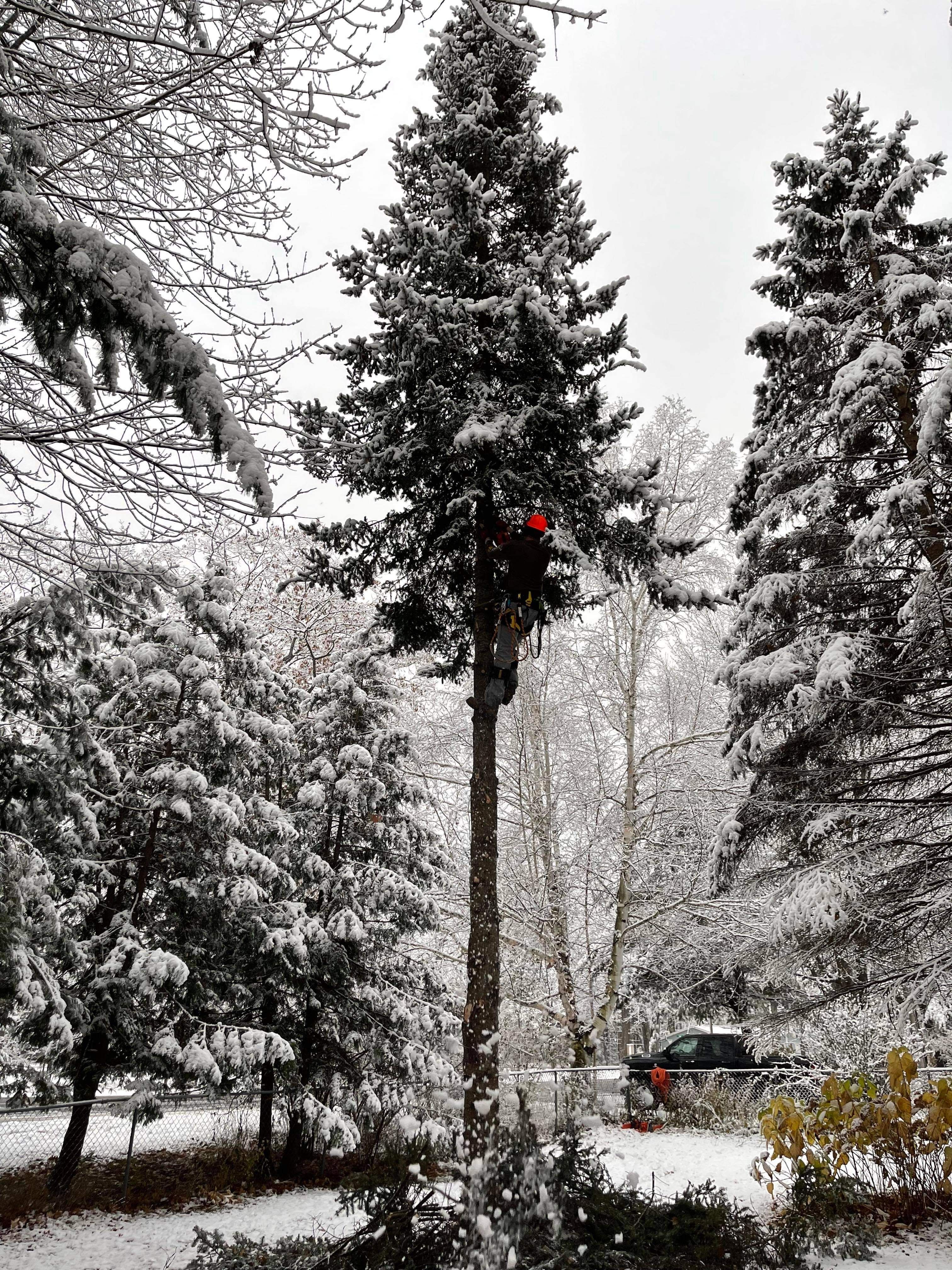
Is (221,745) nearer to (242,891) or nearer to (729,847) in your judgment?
(242,891)

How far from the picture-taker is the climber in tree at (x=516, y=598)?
720cm

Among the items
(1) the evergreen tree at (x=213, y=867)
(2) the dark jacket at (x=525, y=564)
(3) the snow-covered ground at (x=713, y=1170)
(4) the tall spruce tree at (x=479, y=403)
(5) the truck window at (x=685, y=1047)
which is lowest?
(3) the snow-covered ground at (x=713, y=1170)

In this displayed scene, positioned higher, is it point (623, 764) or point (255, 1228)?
point (623, 764)

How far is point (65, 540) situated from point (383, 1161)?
4513 millimetres

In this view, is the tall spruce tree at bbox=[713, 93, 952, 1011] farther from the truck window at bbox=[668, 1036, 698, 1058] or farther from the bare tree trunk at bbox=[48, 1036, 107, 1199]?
the truck window at bbox=[668, 1036, 698, 1058]

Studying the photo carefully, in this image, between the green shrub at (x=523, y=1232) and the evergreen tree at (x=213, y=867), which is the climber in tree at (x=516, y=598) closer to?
the evergreen tree at (x=213, y=867)

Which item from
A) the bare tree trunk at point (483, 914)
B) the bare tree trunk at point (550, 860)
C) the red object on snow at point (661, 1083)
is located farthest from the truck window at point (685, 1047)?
the bare tree trunk at point (483, 914)

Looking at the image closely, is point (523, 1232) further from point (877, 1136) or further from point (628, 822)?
point (628, 822)

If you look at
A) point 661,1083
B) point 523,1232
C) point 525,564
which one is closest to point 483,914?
point 523,1232

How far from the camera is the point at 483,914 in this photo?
6.75 metres

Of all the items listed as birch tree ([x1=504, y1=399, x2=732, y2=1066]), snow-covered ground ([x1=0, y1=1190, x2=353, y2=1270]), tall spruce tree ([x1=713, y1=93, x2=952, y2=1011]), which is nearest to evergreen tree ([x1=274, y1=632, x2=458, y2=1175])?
snow-covered ground ([x1=0, y1=1190, x2=353, y2=1270])

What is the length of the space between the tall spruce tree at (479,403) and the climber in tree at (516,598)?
0.71 feet

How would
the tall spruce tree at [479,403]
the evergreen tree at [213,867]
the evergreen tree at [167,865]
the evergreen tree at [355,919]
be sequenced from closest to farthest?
1. the tall spruce tree at [479,403]
2. the evergreen tree at [213,867]
3. the evergreen tree at [167,865]
4. the evergreen tree at [355,919]

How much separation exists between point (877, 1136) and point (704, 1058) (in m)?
10.1
